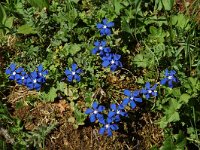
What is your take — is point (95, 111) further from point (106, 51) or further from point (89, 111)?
point (106, 51)

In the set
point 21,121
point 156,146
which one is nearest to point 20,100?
point 21,121

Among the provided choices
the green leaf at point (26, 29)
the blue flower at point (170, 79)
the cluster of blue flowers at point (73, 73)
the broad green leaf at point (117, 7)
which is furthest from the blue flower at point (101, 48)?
the green leaf at point (26, 29)

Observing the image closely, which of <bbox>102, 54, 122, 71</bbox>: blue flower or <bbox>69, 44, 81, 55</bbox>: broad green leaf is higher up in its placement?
<bbox>69, 44, 81, 55</bbox>: broad green leaf

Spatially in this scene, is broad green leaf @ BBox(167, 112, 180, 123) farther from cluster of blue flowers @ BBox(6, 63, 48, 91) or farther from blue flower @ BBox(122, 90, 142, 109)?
cluster of blue flowers @ BBox(6, 63, 48, 91)

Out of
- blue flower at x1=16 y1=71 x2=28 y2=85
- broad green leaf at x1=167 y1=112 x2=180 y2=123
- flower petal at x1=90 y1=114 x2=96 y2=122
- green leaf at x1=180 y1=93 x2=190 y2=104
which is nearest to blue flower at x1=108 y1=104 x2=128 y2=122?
flower petal at x1=90 y1=114 x2=96 y2=122

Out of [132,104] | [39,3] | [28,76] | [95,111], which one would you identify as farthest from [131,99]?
[39,3]

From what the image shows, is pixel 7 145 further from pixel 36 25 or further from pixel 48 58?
pixel 36 25
